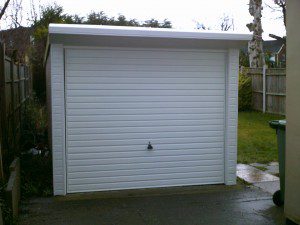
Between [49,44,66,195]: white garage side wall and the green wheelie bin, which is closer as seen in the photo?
the green wheelie bin

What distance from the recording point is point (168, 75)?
24.8ft

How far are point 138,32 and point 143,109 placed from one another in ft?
4.71

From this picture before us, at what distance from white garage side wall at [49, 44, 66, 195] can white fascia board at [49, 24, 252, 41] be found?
560mm

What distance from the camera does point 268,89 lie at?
60.3 feet

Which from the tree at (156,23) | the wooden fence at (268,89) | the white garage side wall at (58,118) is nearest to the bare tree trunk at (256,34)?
the wooden fence at (268,89)

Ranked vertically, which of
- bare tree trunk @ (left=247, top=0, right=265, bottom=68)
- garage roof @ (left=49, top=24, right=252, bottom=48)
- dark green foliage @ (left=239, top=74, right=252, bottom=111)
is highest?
bare tree trunk @ (left=247, top=0, right=265, bottom=68)

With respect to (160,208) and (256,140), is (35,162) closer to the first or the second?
(160,208)

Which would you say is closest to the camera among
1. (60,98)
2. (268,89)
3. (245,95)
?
(60,98)

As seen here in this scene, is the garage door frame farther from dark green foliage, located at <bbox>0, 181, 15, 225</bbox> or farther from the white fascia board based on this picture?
dark green foliage, located at <bbox>0, 181, 15, 225</bbox>

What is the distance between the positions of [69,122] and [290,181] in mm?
3644

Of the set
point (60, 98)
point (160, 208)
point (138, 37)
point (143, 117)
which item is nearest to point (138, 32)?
point (138, 37)

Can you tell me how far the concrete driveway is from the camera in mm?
5941

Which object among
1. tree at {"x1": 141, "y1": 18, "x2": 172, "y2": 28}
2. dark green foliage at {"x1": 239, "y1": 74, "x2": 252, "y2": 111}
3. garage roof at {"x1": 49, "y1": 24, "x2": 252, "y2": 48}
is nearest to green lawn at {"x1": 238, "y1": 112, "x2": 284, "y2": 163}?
dark green foliage at {"x1": 239, "y1": 74, "x2": 252, "y2": 111}

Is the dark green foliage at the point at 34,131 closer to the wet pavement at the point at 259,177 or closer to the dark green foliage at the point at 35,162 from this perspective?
the dark green foliage at the point at 35,162
